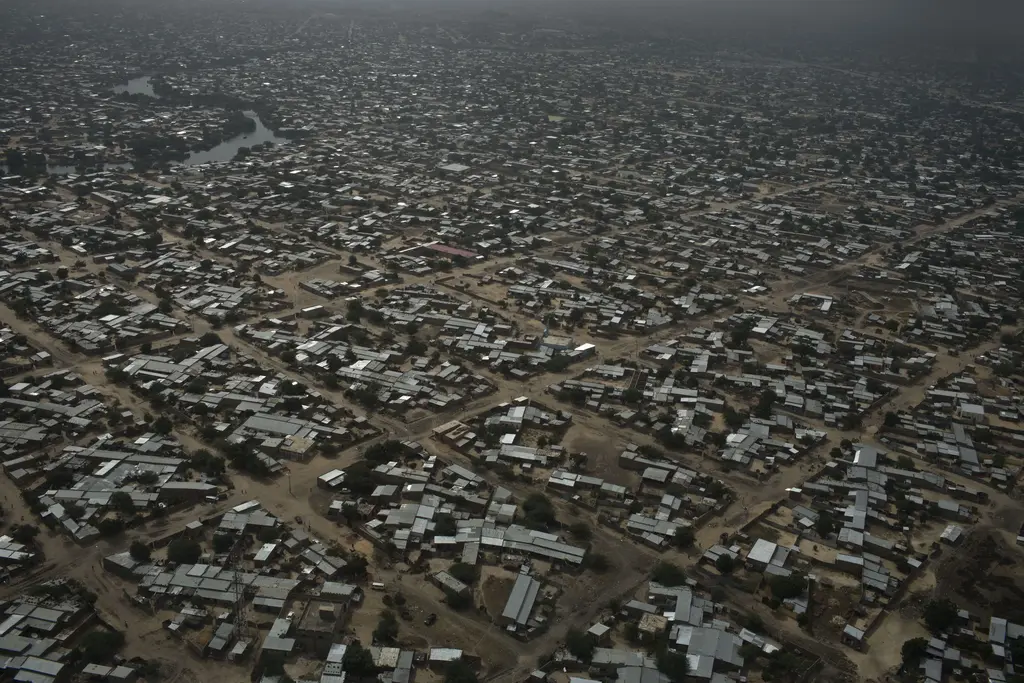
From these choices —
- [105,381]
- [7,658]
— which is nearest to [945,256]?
[105,381]

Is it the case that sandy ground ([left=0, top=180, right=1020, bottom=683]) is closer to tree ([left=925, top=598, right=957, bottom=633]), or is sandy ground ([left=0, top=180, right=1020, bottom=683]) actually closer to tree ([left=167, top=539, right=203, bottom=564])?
tree ([left=925, top=598, right=957, bottom=633])

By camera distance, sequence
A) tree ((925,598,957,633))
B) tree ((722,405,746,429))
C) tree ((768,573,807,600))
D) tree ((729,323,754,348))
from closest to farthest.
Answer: tree ((925,598,957,633)) → tree ((768,573,807,600)) → tree ((722,405,746,429)) → tree ((729,323,754,348))

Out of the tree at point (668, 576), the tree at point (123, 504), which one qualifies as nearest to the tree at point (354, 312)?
the tree at point (123, 504)

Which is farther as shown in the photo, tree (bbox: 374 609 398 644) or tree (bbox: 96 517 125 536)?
tree (bbox: 96 517 125 536)

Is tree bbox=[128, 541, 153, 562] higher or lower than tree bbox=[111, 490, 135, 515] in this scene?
higher

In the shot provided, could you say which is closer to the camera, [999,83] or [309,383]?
[309,383]

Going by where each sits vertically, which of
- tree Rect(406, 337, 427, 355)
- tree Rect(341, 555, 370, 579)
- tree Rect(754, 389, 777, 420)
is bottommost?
tree Rect(406, 337, 427, 355)

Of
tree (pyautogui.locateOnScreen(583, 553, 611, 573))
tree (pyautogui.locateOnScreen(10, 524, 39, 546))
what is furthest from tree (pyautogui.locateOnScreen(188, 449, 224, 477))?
tree (pyautogui.locateOnScreen(583, 553, 611, 573))

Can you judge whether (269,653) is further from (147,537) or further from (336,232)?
(336,232)

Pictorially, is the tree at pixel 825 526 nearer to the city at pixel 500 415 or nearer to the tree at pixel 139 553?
the city at pixel 500 415
